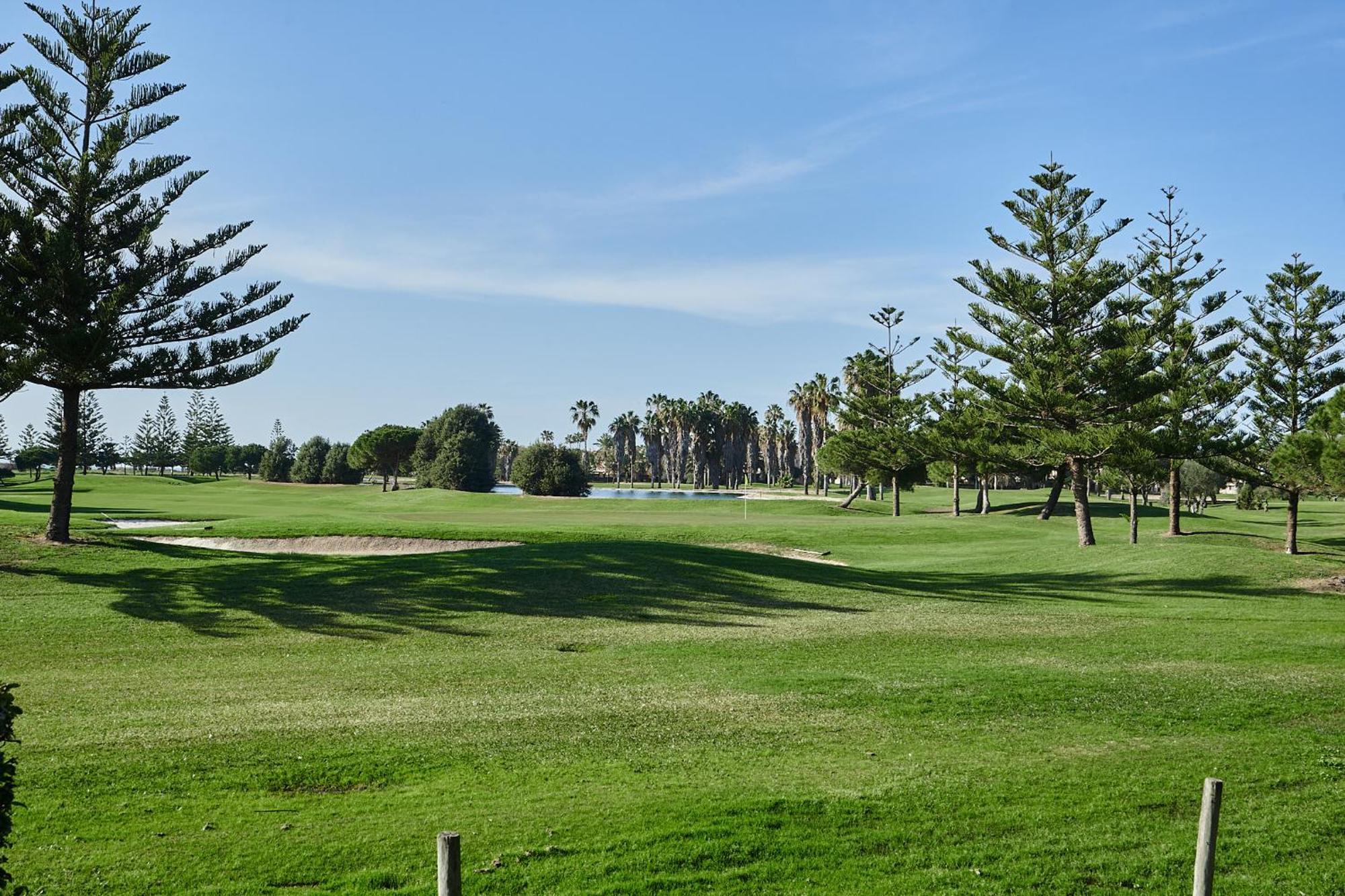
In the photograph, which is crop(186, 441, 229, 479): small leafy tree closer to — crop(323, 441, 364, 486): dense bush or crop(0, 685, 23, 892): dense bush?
crop(323, 441, 364, 486): dense bush

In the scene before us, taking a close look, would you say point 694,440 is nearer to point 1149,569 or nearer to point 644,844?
point 1149,569

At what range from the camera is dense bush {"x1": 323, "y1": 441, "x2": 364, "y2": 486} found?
319 ft

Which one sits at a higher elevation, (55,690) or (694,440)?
(694,440)

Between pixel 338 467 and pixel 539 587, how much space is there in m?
82.9

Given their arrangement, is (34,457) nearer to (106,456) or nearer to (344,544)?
(106,456)

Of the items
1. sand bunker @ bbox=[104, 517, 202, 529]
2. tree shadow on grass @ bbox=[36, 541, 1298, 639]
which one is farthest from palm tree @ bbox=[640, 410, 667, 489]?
tree shadow on grass @ bbox=[36, 541, 1298, 639]

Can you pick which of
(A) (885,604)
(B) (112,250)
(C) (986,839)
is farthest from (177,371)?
(C) (986,839)

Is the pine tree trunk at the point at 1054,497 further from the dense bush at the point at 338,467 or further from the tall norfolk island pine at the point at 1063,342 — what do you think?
the dense bush at the point at 338,467

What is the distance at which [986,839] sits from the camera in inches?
291

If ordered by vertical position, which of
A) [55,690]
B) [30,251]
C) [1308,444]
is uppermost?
[30,251]

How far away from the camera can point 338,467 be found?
3839 inches

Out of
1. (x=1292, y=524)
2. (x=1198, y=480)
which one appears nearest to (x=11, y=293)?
(x=1292, y=524)

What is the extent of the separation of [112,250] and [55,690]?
54.0ft

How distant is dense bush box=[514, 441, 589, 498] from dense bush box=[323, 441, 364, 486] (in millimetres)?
30410
